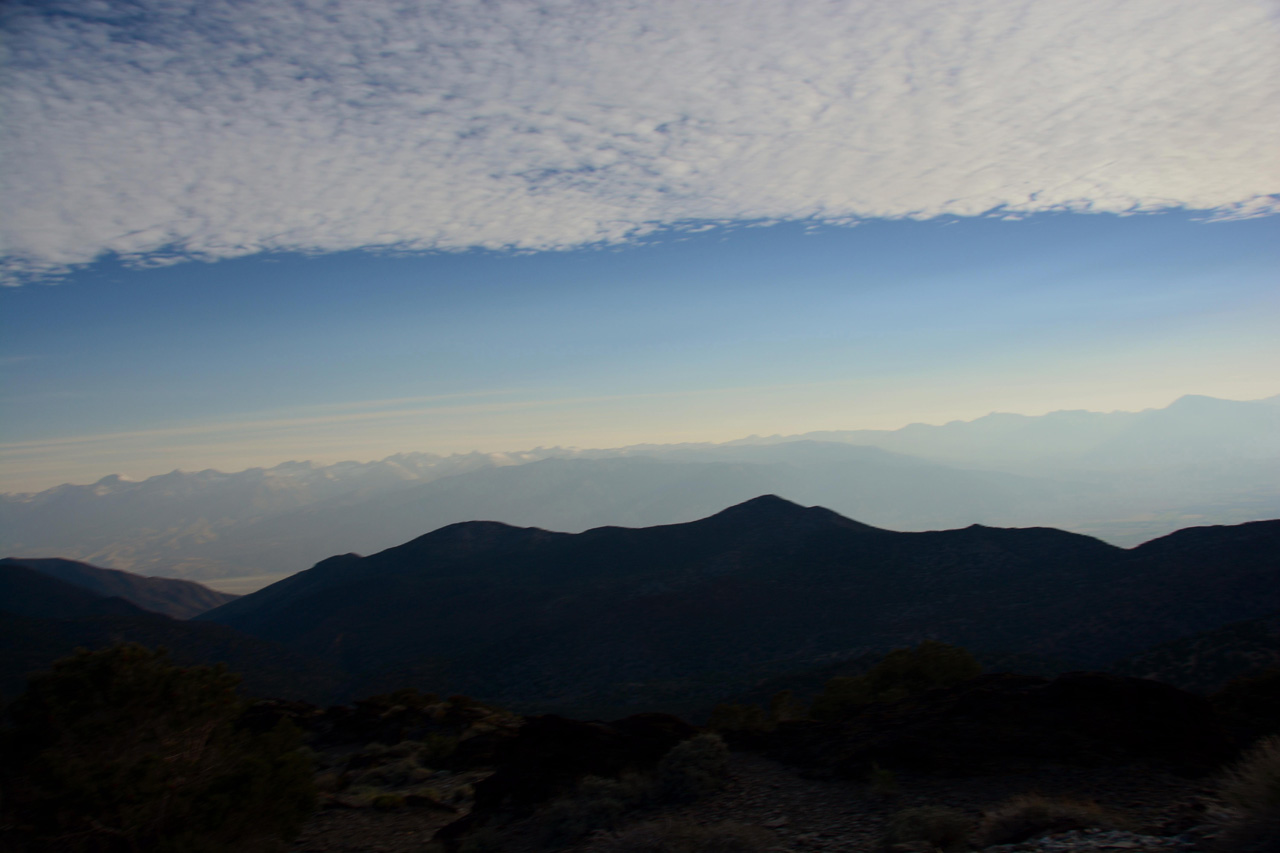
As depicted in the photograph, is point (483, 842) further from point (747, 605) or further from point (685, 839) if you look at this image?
point (747, 605)

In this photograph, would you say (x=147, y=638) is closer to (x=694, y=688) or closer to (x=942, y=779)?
(x=694, y=688)

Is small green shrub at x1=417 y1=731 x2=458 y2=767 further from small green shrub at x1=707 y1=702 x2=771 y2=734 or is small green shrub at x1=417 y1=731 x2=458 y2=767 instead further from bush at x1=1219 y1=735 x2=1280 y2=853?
bush at x1=1219 y1=735 x2=1280 y2=853

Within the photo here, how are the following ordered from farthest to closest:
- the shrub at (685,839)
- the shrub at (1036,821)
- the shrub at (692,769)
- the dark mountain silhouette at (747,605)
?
the dark mountain silhouette at (747,605), the shrub at (692,769), the shrub at (685,839), the shrub at (1036,821)

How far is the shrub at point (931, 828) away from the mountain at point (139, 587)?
501 feet

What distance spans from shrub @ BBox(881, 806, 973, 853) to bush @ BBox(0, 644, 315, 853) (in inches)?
441

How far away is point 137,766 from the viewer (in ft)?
35.8

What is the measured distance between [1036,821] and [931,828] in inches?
51.1

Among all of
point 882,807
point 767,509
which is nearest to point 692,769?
point 882,807

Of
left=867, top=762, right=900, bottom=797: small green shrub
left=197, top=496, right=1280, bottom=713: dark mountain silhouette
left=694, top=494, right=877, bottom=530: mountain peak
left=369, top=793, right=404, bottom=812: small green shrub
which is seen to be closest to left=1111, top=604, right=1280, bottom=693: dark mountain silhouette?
left=197, top=496, right=1280, bottom=713: dark mountain silhouette

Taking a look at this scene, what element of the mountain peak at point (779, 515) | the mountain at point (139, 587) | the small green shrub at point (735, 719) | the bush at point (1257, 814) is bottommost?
the mountain at point (139, 587)

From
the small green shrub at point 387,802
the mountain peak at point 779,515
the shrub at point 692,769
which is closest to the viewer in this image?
the shrub at point 692,769

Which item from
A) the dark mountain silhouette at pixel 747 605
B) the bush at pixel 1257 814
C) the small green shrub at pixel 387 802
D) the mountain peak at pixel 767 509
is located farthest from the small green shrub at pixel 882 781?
the mountain peak at pixel 767 509

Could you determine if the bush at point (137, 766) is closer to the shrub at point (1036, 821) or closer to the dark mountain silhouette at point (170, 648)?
the shrub at point (1036, 821)

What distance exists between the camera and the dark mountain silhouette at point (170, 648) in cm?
4862
